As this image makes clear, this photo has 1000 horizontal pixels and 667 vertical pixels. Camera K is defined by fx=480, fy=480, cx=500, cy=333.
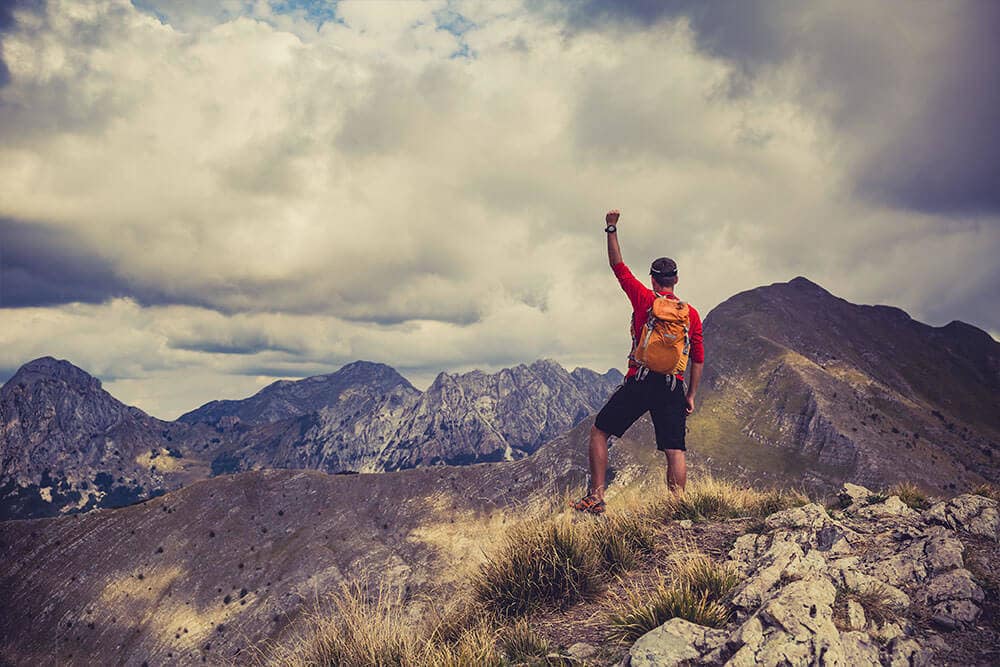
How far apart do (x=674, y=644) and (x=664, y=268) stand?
18.6 ft

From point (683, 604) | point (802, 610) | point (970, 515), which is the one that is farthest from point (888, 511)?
point (683, 604)

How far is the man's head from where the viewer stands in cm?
814

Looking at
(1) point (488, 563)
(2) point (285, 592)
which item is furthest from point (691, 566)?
(2) point (285, 592)

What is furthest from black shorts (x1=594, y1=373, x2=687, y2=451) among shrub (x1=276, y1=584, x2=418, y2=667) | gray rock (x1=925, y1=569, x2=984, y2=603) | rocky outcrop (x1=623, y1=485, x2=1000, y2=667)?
shrub (x1=276, y1=584, x2=418, y2=667)

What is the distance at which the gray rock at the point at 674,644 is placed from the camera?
4.10 meters

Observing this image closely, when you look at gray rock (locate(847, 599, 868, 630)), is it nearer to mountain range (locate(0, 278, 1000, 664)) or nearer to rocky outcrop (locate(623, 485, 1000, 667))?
rocky outcrop (locate(623, 485, 1000, 667))

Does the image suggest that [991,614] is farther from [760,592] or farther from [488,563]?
[488,563]

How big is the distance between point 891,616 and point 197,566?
516 feet

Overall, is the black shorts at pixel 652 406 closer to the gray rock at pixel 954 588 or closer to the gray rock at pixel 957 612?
the gray rock at pixel 954 588

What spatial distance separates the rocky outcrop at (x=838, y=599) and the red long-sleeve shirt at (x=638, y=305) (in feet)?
9.89

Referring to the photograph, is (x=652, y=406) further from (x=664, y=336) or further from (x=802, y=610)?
(x=802, y=610)

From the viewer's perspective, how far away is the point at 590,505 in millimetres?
7957

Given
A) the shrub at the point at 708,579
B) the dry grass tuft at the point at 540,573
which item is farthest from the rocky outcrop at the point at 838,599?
the dry grass tuft at the point at 540,573

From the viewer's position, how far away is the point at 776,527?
7.29m
